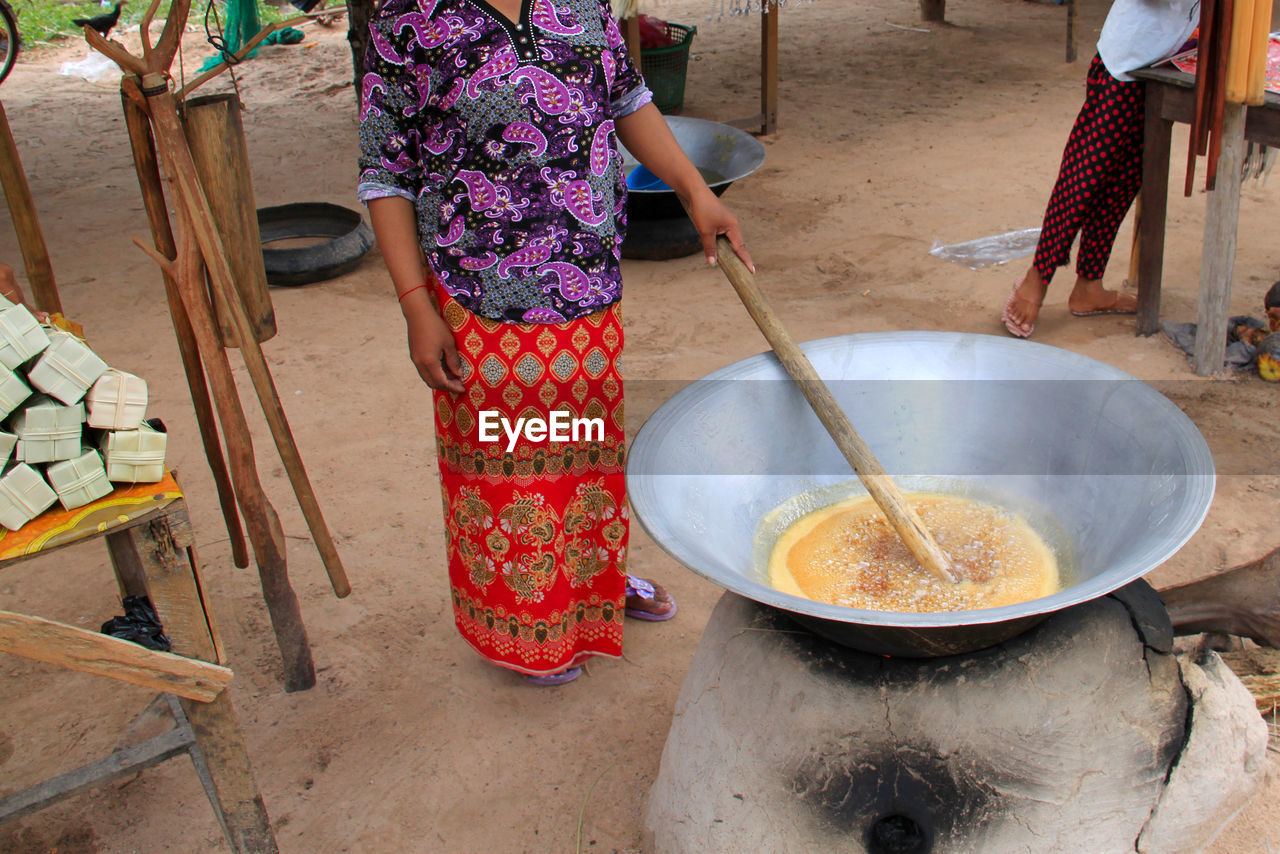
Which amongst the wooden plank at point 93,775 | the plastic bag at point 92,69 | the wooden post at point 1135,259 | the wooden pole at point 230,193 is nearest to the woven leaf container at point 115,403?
the wooden pole at point 230,193

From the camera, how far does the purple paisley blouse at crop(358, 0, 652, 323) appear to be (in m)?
1.65

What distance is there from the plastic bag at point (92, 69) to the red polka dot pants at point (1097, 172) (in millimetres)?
7702

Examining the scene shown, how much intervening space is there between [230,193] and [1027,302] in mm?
2876

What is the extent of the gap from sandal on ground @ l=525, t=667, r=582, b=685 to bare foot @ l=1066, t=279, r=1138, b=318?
259 cm

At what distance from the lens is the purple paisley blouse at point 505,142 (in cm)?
165

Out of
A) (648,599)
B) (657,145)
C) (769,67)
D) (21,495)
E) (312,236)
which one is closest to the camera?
(21,495)

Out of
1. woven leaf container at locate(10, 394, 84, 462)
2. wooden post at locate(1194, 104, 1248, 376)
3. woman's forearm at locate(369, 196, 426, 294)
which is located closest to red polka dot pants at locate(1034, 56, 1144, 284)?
wooden post at locate(1194, 104, 1248, 376)

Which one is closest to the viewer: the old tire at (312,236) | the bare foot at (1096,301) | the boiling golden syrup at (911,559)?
the boiling golden syrup at (911,559)

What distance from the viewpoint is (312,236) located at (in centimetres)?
495

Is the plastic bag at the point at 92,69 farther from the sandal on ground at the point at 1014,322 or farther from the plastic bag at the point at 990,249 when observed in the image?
the sandal on ground at the point at 1014,322

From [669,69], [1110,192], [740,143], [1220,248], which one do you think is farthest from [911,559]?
[669,69]

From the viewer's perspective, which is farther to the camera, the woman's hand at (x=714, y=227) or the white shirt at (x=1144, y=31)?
the white shirt at (x=1144, y=31)

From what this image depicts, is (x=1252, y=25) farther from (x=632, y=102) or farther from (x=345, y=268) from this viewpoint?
(x=345, y=268)

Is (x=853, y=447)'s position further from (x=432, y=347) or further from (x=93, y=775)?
(x=93, y=775)
